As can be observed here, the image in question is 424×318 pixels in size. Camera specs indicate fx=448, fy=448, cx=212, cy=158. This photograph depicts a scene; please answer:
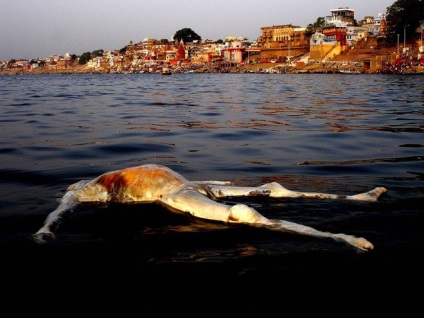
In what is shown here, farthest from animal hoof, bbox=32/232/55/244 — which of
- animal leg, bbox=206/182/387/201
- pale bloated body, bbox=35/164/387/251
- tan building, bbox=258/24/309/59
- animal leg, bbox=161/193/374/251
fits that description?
tan building, bbox=258/24/309/59

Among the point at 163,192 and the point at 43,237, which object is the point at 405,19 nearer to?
the point at 163,192

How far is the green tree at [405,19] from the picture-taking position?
104 meters

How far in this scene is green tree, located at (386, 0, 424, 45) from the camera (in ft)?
340

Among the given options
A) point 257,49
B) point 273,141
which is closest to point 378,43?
point 257,49

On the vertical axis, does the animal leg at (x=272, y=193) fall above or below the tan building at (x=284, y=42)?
below

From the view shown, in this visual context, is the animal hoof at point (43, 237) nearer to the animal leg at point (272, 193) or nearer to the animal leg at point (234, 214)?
the animal leg at point (234, 214)

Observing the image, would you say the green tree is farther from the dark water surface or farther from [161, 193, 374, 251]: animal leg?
[161, 193, 374, 251]: animal leg

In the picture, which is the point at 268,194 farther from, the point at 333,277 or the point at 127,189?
the point at 333,277

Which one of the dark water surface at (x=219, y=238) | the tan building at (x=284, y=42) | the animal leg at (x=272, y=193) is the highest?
the tan building at (x=284, y=42)

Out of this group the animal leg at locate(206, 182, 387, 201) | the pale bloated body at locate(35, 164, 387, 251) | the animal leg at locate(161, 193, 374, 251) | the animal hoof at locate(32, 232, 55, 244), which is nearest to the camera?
the animal leg at locate(161, 193, 374, 251)

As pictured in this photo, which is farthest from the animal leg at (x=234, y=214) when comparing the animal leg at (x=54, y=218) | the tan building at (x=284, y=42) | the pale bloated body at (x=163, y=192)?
the tan building at (x=284, y=42)

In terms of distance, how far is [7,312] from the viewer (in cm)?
268

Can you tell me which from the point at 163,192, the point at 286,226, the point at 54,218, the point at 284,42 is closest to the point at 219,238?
the point at 286,226

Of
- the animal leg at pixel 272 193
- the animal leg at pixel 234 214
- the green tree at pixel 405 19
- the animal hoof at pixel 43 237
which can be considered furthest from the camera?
the green tree at pixel 405 19
